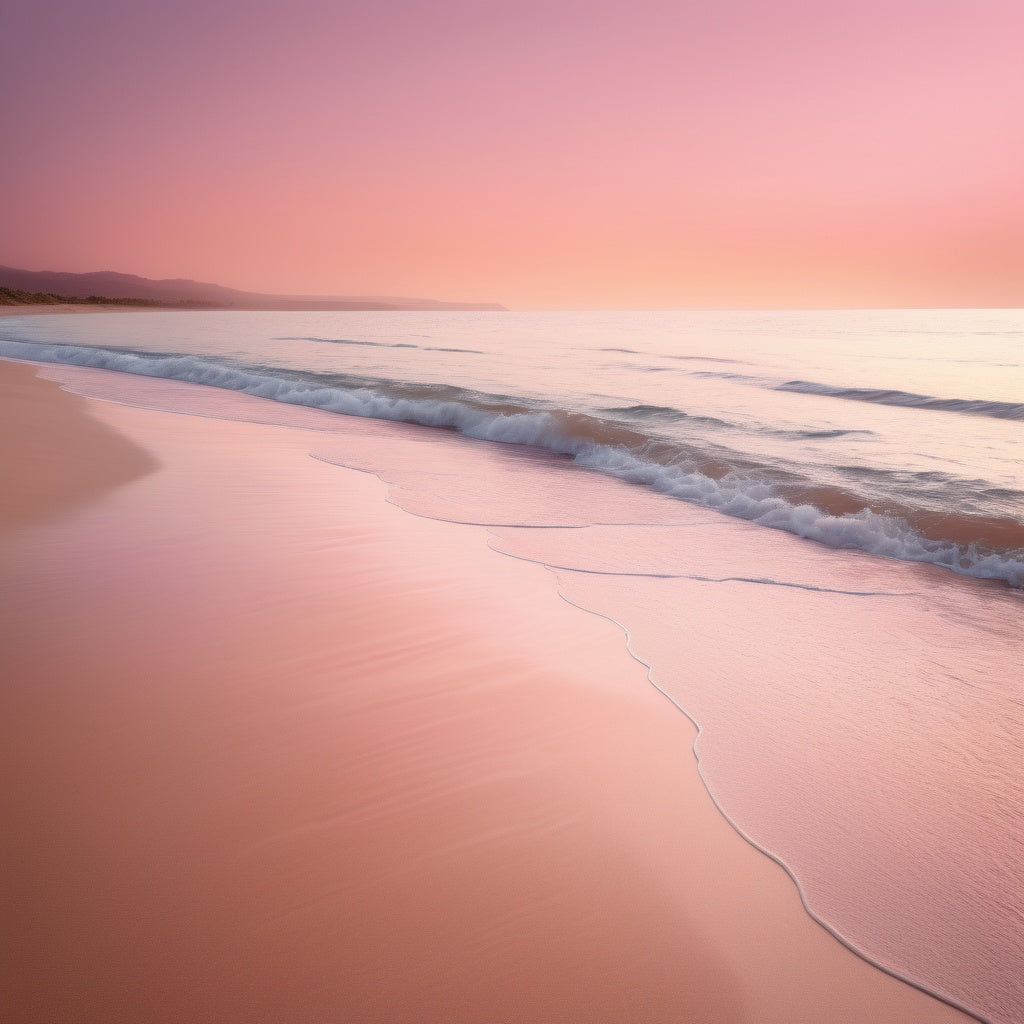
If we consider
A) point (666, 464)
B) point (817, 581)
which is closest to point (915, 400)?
point (666, 464)

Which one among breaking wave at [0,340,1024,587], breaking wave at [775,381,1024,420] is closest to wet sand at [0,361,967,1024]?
breaking wave at [0,340,1024,587]

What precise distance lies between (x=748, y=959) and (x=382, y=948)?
1091 millimetres

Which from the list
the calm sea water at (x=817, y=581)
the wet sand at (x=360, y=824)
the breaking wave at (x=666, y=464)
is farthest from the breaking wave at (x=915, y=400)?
the wet sand at (x=360, y=824)

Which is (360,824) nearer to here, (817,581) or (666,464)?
(817,581)

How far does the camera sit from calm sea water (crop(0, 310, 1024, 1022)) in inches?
108

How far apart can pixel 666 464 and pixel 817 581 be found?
5007 mm

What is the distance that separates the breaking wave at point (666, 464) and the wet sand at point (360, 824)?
4.21 m

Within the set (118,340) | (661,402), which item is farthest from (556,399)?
(118,340)

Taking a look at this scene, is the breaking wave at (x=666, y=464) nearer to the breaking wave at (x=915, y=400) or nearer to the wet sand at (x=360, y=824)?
the wet sand at (x=360, y=824)

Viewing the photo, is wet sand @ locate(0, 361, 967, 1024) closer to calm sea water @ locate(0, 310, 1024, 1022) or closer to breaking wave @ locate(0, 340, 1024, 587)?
calm sea water @ locate(0, 310, 1024, 1022)

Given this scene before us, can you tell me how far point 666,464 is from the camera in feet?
36.3

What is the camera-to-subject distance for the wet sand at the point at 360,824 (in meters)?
2.08

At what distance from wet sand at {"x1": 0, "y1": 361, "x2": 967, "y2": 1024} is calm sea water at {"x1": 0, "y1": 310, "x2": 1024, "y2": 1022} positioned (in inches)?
11.4

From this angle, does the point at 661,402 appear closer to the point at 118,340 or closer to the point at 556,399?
the point at 556,399
